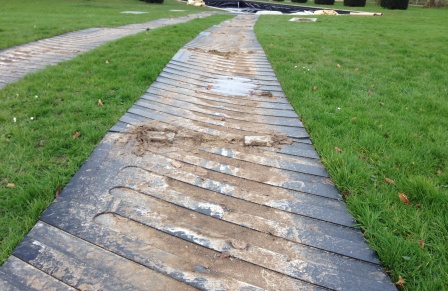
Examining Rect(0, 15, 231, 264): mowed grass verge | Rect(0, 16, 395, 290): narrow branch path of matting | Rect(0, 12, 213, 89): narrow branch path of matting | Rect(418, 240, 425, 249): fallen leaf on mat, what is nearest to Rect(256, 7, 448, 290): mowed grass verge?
Rect(418, 240, 425, 249): fallen leaf on mat

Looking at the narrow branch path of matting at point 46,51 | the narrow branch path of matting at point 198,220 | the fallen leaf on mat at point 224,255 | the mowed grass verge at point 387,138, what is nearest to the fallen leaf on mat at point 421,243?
the mowed grass verge at point 387,138

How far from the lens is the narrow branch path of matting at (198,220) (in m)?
1.76

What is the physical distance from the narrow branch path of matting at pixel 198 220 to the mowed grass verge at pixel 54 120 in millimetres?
154

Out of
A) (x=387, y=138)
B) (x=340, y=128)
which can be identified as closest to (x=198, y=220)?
(x=340, y=128)

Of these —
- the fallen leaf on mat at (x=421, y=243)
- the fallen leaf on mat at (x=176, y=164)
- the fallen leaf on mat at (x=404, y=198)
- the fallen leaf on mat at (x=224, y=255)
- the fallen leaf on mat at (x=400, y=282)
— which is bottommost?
the fallen leaf on mat at (x=400, y=282)

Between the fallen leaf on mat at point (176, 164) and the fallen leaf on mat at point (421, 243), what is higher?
the fallen leaf on mat at point (176, 164)

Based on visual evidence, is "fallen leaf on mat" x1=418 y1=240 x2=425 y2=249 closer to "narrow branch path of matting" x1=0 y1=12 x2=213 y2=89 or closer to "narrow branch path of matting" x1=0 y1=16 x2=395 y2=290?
"narrow branch path of matting" x1=0 y1=16 x2=395 y2=290

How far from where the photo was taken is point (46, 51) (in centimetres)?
688

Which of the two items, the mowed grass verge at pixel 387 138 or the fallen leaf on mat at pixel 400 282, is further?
the mowed grass verge at pixel 387 138

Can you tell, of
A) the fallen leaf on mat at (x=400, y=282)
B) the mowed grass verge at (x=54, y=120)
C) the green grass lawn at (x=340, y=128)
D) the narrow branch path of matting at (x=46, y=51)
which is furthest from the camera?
the narrow branch path of matting at (x=46, y=51)

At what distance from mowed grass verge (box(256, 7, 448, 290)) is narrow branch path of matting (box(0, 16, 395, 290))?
0.16 meters

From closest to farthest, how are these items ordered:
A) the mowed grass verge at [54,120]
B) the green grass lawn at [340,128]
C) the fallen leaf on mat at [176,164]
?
the green grass lawn at [340,128]
the mowed grass verge at [54,120]
the fallen leaf on mat at [176,164]

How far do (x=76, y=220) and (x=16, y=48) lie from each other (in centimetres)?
680

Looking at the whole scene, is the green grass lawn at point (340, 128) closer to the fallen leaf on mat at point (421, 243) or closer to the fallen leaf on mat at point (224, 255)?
the fallen leaf on mat at point (421, 243)
